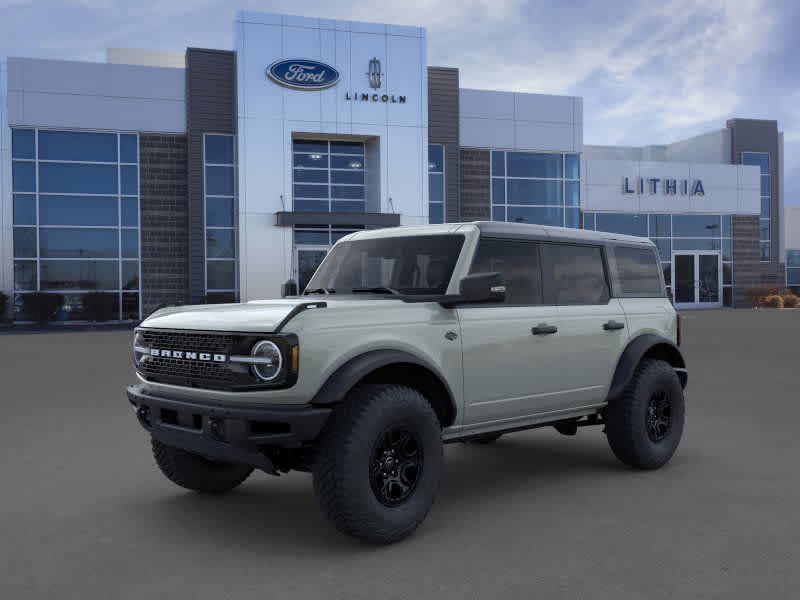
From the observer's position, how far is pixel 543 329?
570 centimetres

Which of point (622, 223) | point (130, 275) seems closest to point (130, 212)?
point (130, 275)

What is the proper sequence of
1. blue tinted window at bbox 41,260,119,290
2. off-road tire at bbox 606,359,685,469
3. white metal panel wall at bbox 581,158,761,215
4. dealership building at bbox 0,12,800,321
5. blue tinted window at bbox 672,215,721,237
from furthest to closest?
blue tinted window at bbox 672,215,721,237
white metal panel wall at bbox 581,158,761,215
blue tinted window at bbox 41,260,119,290
dealership building at bbox 0,12,800,321
off-road tire at bbox 606,359,685,469

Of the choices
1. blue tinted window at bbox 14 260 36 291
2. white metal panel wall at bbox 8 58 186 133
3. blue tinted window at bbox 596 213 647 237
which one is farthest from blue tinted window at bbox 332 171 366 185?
blue tinted window at bbox 596 213 647 237

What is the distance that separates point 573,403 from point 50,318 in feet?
86.7

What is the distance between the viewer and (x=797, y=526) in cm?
484

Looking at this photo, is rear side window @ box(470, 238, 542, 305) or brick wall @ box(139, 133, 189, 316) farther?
brick wall @ box(139, 133, 189, 316)

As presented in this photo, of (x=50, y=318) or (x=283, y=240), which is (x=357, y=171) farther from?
(x=50, y=318)

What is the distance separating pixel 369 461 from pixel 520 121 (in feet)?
104

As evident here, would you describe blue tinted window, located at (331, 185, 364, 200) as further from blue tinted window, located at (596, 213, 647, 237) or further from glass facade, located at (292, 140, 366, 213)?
blue tinted window, located at (596, 213, 647, 237)

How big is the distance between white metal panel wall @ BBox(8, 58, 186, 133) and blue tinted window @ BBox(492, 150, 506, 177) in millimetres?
12995

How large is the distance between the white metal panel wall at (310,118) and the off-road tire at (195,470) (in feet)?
79.1

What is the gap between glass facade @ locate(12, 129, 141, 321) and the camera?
94.5ft

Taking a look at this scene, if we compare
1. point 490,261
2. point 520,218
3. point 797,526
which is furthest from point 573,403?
point 520,218

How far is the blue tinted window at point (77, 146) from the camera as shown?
28.9m
